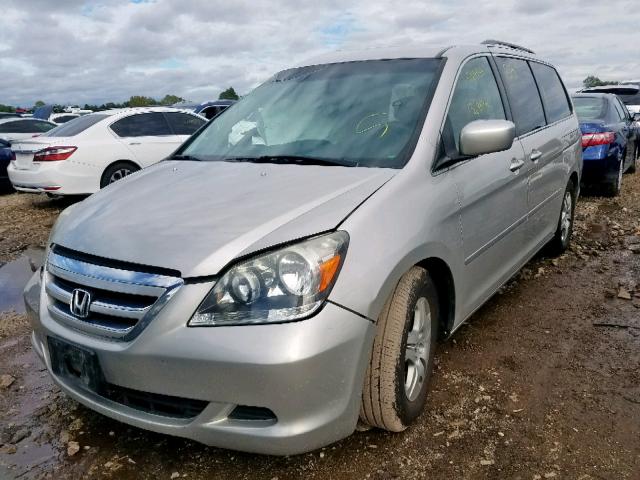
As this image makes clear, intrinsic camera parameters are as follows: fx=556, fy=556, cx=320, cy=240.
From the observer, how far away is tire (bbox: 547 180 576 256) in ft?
15.6

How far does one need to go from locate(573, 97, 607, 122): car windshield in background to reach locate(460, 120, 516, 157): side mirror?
5.87 metres

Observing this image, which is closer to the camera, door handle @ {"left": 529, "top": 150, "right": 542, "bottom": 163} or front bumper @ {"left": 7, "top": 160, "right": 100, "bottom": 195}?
door handle @ {"left": 529, "top": 150, "right": 542, "bottom": 163}

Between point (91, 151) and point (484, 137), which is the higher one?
point (484, 137)

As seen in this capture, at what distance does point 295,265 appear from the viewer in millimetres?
1930

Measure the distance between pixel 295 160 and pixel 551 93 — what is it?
2.86m

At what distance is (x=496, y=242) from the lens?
313 cm

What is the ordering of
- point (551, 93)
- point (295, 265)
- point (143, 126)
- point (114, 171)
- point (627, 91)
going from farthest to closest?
point (627, 91) → point (143, 126) → point (114, 171) → point (551, 93) → point (295, 265)

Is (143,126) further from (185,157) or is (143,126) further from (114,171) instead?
(185,157)

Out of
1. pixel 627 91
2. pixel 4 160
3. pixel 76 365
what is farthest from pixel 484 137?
pixel 627 91

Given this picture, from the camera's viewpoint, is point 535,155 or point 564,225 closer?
point 535,155

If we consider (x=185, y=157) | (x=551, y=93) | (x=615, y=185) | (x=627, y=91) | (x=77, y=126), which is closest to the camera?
(x=185, y=157)

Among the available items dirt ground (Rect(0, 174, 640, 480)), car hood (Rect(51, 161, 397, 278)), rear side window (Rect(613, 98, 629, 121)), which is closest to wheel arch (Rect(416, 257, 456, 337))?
dirt ground (Rect(0, 174, 640, 480))

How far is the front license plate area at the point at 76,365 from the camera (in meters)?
2.05

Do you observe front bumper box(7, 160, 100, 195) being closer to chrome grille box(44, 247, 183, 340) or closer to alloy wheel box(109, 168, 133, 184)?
alloy wheel box(109, 168, 133, 184)
